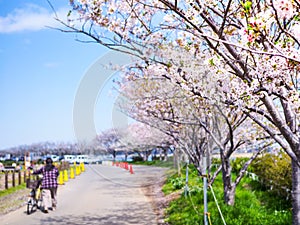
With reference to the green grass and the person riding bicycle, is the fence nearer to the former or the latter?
the person riding bicycle

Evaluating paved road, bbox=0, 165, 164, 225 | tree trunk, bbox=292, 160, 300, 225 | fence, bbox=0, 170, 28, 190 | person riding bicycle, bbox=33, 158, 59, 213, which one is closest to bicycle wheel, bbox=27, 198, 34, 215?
paved road, bbox=0, 165, 164, 225

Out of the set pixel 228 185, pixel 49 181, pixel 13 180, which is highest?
pixel 49 181

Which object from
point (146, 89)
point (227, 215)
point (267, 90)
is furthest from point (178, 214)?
point (267, 90)

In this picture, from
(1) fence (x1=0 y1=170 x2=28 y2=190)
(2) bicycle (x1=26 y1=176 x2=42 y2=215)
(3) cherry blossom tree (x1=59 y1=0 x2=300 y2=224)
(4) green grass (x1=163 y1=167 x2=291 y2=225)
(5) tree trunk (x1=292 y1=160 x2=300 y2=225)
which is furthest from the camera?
(1) fence (x1=0 y1=170 x2=28 y2=190)

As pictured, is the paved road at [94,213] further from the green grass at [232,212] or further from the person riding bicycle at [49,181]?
the green grass at [232,212]

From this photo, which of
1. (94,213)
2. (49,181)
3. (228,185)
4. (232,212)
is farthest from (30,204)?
(232,212)

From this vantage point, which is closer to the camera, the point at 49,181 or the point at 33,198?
the point at 33,198

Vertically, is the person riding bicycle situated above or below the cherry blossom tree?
below

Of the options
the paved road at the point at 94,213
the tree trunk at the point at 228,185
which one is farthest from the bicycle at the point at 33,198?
the tree trunk at the point at 228,185

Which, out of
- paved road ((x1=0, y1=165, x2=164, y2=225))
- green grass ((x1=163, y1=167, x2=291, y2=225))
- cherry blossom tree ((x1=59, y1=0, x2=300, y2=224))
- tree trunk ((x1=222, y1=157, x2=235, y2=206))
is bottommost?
paved road ((x1=0, y1=165, x2=164, y2=225))

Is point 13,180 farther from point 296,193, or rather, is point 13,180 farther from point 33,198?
point 296,193

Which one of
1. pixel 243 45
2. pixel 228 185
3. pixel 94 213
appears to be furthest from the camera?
pixel 94 213

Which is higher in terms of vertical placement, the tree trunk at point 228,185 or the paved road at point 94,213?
Result: the tree trunk at point 228,185

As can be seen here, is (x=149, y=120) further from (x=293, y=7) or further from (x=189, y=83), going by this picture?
(x=293, y=7)
